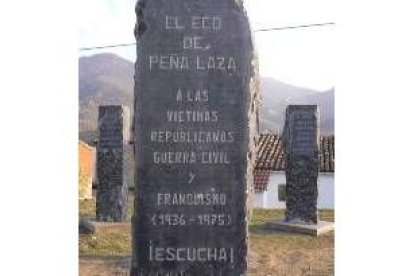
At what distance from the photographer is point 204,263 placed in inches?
223

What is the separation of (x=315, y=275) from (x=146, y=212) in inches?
157

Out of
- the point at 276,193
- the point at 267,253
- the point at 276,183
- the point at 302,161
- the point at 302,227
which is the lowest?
the point at 267,253

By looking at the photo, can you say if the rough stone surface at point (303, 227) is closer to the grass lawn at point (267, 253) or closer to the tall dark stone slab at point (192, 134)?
the grass lawn at point (267, 253)

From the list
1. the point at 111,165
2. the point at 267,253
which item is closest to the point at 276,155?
the point at 111,165

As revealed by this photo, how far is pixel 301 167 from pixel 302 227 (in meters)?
1.12

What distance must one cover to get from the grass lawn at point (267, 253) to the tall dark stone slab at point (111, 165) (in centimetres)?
84

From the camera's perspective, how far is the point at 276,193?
64.6 ft

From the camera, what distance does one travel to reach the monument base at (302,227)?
38.4 ft

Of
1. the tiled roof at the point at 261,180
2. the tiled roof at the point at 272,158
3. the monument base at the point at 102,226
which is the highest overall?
the tiled roof at the point at 272,158

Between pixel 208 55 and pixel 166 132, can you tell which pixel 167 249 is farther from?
pixel 208 55

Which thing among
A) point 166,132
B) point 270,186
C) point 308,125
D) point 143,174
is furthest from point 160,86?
point 270,186

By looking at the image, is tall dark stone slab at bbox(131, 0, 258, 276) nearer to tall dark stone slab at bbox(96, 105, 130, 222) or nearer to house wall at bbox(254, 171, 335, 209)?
tall dark stone slab at bbox(96, 105, 130, 222)

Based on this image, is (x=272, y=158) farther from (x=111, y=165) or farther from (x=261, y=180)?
(x=111, y=165)

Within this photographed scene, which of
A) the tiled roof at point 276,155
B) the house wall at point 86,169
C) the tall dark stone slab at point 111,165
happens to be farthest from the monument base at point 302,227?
the house wall at point 86,169
